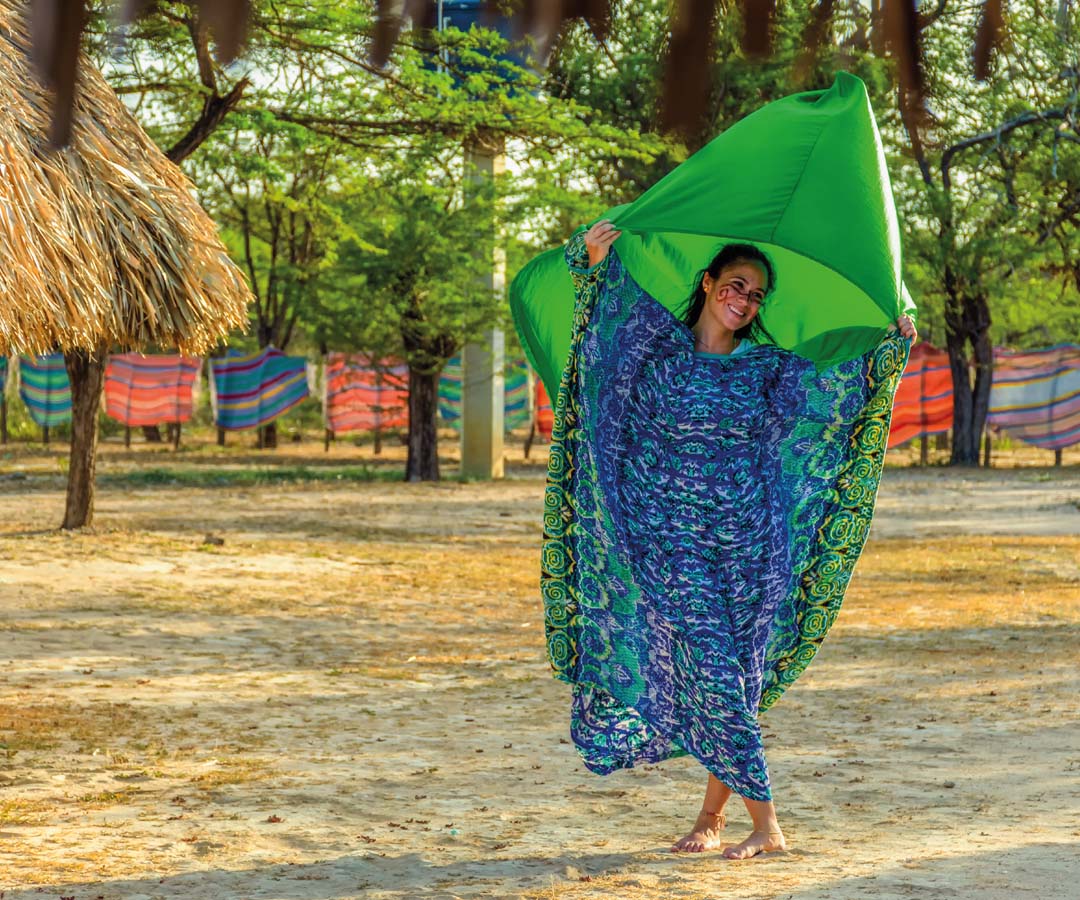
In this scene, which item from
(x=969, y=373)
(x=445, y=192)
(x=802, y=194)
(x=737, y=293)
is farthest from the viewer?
(x=969, y=373)

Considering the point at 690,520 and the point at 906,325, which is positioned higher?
the point at 906,325

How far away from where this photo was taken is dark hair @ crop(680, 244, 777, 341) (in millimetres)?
4496

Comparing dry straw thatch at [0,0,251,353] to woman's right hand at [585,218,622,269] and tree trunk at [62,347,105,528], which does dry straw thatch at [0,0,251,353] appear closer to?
woman's right hand at [585,218,622,269]

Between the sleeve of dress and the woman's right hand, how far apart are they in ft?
2.08

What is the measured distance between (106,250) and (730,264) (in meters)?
3.79

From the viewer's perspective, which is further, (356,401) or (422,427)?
(356,401)

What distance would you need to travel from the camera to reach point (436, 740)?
6074 millimetres

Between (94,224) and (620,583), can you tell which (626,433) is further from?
(94,224)

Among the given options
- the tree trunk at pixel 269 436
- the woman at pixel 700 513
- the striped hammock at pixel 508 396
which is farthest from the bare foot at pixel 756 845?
the tree trunk at pixel 269 436

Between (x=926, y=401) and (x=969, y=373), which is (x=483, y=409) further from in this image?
(x=969, y=373)

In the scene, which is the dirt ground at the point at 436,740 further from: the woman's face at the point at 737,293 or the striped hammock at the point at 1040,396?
the striped hammock at the point at 1040,396

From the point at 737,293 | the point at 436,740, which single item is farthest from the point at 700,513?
the point at 436,740

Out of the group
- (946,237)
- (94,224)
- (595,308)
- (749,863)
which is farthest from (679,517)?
(946,237)

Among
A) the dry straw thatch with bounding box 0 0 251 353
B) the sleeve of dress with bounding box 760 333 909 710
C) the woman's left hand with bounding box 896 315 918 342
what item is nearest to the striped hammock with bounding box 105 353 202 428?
the dry straw thatch with bounding box 0 0 251 353
